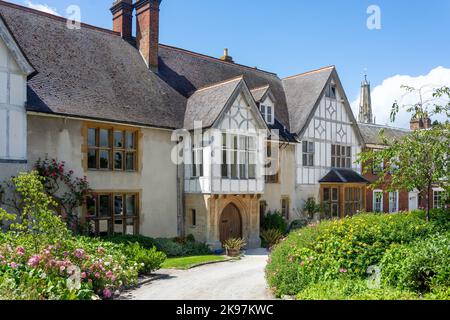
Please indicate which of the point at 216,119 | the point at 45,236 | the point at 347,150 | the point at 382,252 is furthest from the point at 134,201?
the point at 347,150

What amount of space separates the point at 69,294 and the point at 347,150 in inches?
866

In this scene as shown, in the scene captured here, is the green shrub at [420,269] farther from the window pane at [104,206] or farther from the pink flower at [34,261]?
the window pane at [104,206]

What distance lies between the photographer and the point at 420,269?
30.2 ft

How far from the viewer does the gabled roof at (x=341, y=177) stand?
25016 millimetres

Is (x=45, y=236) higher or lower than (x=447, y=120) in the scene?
lower

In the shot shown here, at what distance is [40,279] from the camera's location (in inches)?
343

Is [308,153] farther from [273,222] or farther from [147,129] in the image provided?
[147,129]

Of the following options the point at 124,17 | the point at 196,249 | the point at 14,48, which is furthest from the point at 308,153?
the point at 14,48

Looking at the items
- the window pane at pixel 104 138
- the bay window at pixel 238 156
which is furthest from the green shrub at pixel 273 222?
the window pane at pixel 104 138

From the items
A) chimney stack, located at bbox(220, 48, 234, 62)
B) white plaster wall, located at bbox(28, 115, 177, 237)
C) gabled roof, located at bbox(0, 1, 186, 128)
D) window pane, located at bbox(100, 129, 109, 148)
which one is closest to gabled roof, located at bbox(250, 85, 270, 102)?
gabled roof, located at bbox(0, 1, 186, 128)

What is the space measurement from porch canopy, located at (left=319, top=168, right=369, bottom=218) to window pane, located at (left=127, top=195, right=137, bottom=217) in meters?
11.8

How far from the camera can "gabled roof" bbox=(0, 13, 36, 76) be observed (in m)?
13.8
